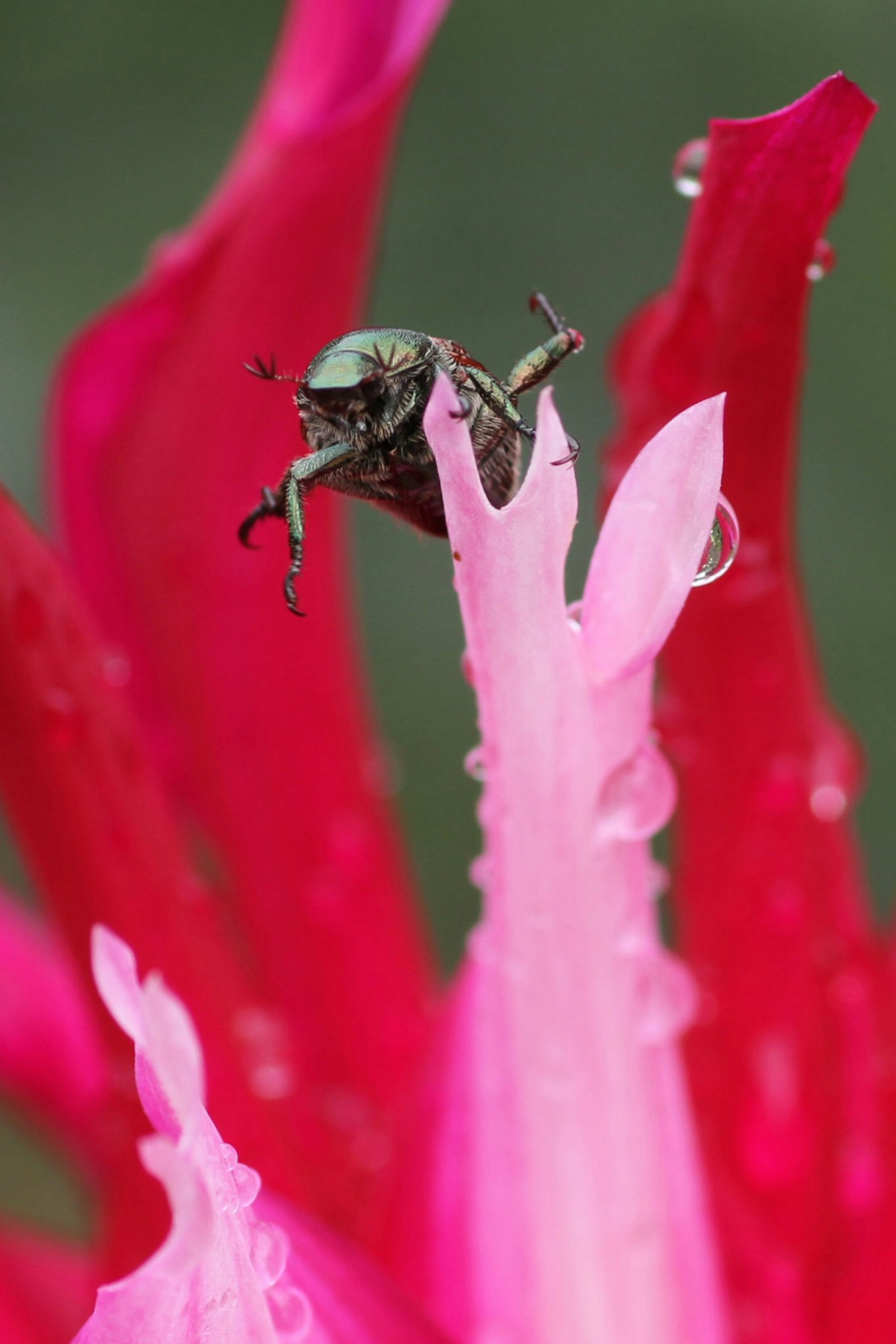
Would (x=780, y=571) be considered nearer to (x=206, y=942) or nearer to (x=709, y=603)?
(x=709, y=603)

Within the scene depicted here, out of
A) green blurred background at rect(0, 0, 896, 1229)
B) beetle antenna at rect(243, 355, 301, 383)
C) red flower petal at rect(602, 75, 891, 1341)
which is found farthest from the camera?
green blurred background at rect(0, 0, 896, 1229)

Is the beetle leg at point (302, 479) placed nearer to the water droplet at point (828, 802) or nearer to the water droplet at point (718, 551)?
the water droplet at point (718, 551)

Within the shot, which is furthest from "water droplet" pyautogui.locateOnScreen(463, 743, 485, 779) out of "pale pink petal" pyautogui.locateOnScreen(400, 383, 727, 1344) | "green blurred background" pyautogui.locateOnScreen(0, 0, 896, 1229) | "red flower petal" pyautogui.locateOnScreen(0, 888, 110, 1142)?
"green blurred background" pyautogui.locateOnScreen(0, 0, 896, 1229)

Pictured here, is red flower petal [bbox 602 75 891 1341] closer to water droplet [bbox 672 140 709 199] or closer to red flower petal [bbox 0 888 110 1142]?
water droplet [bbox 672 140 709 199]

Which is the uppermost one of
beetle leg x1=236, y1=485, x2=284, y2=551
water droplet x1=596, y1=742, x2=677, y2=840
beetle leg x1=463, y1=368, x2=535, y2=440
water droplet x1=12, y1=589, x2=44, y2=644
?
water droplet x1=12, y1=589, x2=44, y2=644

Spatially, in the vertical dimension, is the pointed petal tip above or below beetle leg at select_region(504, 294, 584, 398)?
below

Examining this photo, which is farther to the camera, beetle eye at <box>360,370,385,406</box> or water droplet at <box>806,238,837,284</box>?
water droplet at <box>806,238,837,284</box>

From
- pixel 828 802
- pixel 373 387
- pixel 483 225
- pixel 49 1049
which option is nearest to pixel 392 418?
pixel 373 387

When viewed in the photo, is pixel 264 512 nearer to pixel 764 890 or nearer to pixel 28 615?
pixel 28 615
